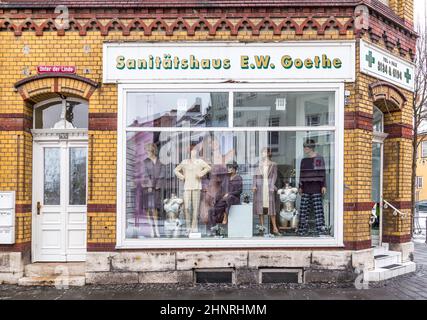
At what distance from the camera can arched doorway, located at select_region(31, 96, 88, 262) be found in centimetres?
757

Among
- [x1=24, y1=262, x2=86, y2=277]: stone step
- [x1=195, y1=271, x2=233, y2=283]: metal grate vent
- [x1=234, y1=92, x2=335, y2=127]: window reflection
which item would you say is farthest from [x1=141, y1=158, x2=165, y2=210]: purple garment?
[x1=234, y1=92, x2=335, y2=127]: window reflection

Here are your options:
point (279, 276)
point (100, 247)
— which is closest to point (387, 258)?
point (279, 276)

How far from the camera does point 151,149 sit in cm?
757

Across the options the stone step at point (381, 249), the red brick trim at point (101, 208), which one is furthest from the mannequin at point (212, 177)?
the stone step at point (381, 249)

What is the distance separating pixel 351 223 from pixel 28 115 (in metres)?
6.73

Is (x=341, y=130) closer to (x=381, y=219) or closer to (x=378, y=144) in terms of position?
(x=378, y=144)

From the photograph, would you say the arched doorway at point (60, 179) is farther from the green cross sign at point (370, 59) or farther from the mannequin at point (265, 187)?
the green cross sign at point (370, 59)

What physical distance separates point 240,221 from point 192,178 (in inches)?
51.7

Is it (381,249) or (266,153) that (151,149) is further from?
(381,249)

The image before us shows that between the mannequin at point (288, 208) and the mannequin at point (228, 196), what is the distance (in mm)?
865

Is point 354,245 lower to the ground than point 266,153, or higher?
lower

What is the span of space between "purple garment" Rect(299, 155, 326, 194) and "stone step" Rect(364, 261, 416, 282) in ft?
6.22
